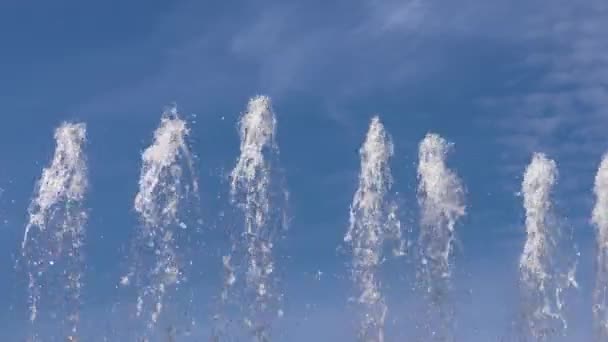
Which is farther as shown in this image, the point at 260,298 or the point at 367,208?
the point at 367,208

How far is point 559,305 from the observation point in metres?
101

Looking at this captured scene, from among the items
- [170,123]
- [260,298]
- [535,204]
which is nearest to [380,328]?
[260,298]

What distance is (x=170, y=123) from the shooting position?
3999 inches

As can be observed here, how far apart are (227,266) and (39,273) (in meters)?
15.6

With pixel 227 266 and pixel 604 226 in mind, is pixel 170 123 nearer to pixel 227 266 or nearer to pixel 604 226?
pixel 227 266

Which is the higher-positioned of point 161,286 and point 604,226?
point 604,226

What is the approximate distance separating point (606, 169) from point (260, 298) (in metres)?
32.9

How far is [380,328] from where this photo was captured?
100 m

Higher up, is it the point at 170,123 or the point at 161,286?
the point at 170,123

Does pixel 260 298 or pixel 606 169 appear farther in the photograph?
pixel 606 169

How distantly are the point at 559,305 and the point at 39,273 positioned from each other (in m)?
43.6

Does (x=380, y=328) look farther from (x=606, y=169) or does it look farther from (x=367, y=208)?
(x=606, y=169)

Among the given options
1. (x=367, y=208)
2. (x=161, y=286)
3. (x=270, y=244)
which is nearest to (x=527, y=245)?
(x=367, y=208)


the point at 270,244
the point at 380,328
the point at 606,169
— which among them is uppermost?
the point at 606,169
